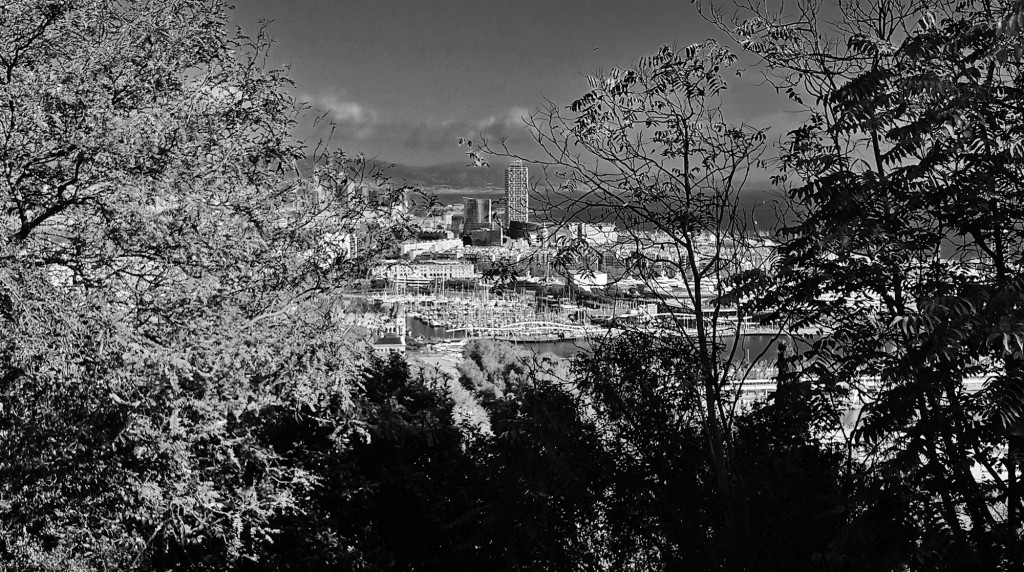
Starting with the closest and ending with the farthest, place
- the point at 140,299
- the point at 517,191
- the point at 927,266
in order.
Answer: the point at 927,266 → the point at 140,299 → the point at 517,191

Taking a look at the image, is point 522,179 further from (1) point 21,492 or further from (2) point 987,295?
(1) point 21,492

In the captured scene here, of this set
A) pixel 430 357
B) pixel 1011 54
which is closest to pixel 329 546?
pixel 1011 54

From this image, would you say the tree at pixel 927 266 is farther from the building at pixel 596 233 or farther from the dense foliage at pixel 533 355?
the building at pixel 596 233

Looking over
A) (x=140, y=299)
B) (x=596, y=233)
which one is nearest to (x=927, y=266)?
(x=596, y=233)

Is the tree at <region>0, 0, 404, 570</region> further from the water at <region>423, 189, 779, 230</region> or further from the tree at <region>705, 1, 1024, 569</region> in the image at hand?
the tree at <region>705, 1, 1024, 569</region>

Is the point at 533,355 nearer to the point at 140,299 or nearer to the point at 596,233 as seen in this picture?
the point at 596,233
